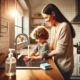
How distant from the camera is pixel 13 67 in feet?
3.14

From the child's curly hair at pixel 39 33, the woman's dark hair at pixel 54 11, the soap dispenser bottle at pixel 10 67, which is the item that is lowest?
the soap dispenser bottle at pixel 10 67

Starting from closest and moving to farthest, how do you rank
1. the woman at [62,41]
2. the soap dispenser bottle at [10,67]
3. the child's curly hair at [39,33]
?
the soap dispenser bottle at [10,67]
the woman at [62,41]
the child's curly hair at [39,33]

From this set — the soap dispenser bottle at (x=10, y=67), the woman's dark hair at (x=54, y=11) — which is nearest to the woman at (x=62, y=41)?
the woman's dark hair at (x=54, y=11)

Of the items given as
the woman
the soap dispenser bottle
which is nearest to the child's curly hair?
the woman

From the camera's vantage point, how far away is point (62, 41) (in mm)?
1315

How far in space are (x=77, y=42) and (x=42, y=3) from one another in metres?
1.52

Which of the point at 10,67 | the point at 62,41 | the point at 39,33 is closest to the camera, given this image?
the point at 10,67

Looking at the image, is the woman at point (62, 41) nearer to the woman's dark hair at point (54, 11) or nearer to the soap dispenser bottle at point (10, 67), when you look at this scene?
the woman's dark hair at point (54, 11)

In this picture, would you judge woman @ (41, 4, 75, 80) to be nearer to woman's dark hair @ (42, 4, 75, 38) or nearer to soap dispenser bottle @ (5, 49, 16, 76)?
woman's dark hair @ (42, 4, 75, 38)

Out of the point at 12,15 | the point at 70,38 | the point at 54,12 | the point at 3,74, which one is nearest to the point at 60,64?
the point at 70,38

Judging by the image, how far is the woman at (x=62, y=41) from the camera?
→ 1.32 metres

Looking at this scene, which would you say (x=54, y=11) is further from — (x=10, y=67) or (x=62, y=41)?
(x=10, y=67)

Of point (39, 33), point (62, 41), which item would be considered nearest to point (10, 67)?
point (62, 41)

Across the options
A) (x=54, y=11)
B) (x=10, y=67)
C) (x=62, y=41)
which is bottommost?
(x=10, y=67)
